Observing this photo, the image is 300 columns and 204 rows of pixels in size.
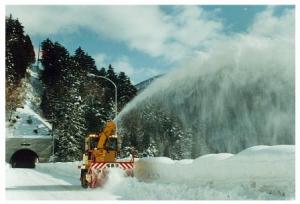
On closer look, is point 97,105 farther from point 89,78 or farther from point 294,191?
point 294,191

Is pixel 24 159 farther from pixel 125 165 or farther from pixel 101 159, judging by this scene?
pixel 125 165

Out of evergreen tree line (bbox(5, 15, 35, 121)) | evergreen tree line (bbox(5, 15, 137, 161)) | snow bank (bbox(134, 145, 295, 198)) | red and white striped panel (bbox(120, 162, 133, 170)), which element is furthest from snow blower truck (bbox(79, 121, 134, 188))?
evergreen tree line (bbox(5, 15, 137, 161))

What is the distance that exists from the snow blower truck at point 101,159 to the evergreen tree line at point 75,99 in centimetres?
4455

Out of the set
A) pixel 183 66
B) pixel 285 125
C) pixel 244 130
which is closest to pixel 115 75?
pixel 244 130

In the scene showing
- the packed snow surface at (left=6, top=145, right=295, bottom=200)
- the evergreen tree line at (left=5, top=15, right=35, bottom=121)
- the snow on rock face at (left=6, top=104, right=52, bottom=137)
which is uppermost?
the evergreen tree line at (left=5, top=15, right=35, bottom=121)

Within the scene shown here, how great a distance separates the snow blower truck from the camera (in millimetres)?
21406

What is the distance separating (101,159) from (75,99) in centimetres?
4987

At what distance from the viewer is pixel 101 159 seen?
22.8 metres

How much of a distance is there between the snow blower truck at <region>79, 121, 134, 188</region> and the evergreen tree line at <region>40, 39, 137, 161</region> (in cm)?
4455

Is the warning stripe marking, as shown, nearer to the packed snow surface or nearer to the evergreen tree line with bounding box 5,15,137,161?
the packed snow surface

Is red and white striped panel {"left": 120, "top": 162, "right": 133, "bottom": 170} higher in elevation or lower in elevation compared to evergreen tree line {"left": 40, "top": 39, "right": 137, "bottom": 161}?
lower

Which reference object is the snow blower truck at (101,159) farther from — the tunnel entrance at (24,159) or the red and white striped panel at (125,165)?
the tunnel entrance at (24,159)

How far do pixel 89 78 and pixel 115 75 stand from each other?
649 centimetres

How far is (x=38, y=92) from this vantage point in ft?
306
